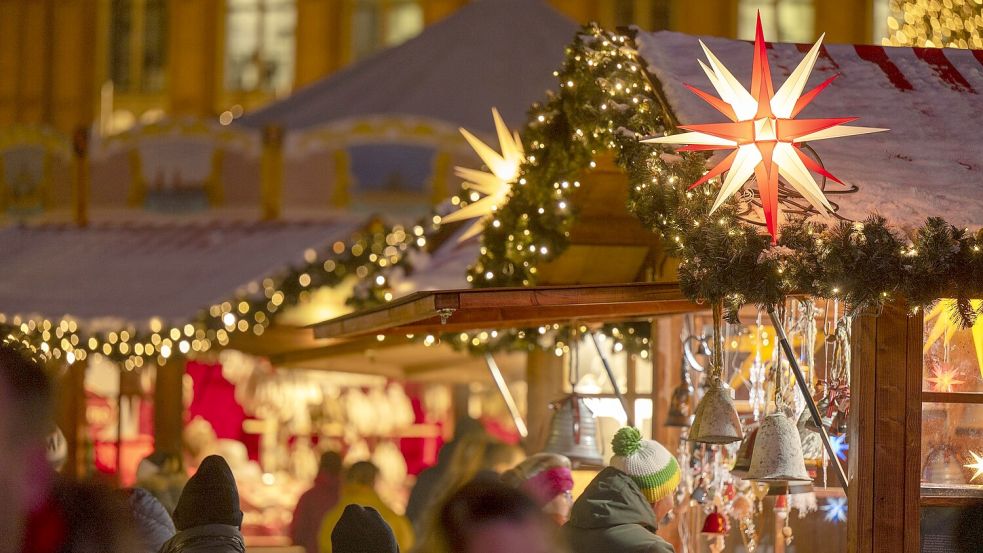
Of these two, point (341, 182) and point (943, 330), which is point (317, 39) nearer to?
point (341, 182)

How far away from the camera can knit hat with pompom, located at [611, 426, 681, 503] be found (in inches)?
229

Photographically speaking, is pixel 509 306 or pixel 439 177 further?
pixel 439 177

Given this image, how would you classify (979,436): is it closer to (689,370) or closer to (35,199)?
(689,370)

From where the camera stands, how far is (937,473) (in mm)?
5418

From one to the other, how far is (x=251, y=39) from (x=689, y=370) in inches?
584

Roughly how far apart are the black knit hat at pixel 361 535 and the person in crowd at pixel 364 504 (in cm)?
290

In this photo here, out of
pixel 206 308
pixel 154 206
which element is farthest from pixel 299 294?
pixel 154 206

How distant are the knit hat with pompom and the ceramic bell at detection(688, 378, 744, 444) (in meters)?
0.27

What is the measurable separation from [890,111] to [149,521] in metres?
3.85

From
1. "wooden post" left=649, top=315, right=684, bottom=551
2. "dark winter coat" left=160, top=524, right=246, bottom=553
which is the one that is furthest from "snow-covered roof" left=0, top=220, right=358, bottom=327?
"dark winter coat" left=160, top=524, right=246, bottom=553

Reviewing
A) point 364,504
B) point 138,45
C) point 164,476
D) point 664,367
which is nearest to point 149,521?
point 364,504

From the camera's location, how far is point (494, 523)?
315 cm

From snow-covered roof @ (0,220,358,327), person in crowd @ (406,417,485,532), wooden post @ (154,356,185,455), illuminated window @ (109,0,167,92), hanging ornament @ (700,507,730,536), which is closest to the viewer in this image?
hanging ornament @ (700,507,730,536)

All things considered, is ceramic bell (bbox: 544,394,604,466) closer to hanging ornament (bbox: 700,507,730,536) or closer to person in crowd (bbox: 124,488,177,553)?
hanging ornament (bbox: 700,507,730,536)
